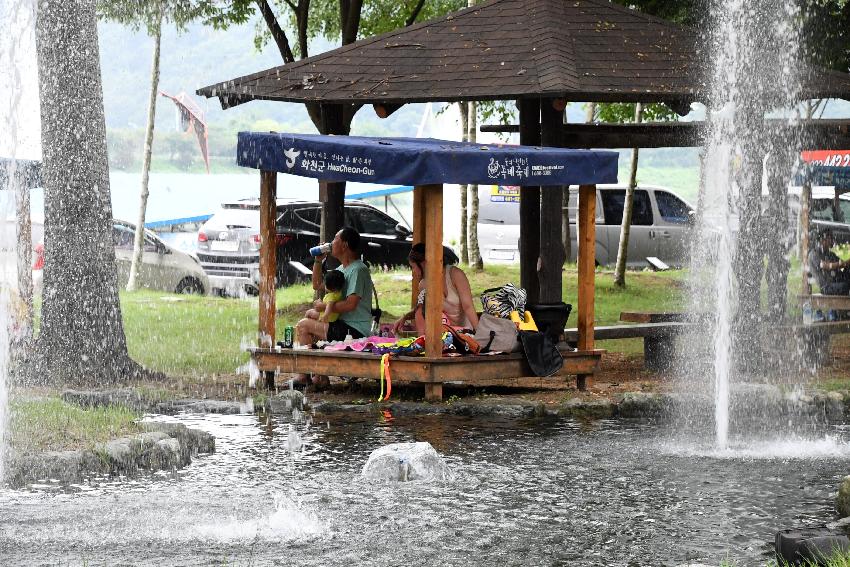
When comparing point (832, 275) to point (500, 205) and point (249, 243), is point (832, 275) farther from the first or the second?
point (500, 205)

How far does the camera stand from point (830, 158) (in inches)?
918

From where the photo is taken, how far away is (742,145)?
50.1ft

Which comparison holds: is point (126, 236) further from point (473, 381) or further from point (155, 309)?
point (473, 381)

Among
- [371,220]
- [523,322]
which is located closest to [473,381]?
[523,322]

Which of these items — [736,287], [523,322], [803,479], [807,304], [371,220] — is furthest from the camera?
[371,220]

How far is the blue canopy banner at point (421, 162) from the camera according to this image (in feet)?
41.1

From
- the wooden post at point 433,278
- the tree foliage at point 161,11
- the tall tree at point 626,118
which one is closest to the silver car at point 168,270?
the tree foliage at point 161,11

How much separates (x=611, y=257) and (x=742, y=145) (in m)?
13.5

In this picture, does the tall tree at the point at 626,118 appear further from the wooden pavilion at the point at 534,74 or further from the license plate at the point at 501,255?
the wooden pavilion at the point at 534,74

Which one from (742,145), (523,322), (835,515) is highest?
(742,145)

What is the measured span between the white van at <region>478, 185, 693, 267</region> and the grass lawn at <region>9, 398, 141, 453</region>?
17.6 m

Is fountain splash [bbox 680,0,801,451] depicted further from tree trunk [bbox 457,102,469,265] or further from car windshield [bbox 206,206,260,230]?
car windshield [bbox 206,206,260,230]

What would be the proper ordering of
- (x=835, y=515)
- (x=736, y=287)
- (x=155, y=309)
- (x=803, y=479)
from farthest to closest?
(x=155, y=309), (x=736, y=287), (x=803, y=479), (x=835, y=515)

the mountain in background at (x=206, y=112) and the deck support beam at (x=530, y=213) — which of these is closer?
the deck support beam at (x=530, y=213)
